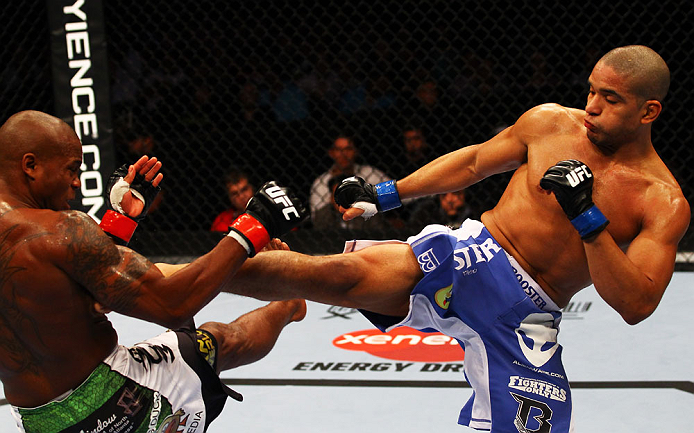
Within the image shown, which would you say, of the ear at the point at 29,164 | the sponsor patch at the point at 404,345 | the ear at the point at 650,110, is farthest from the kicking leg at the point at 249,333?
the ear at the point at 650,110

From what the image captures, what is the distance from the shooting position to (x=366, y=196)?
2.06 metres

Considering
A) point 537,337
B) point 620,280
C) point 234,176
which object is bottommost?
point 537,337

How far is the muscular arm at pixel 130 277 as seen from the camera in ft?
4.57

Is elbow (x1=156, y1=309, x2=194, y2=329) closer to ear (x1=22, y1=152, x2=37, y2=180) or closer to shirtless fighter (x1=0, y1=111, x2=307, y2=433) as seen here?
shirtless fighter (x1=0, y1=111, x2=307, y2=433)

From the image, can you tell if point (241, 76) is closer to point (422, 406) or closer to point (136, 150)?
point (136, 150)

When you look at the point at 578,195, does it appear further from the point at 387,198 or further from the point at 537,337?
the point at 387,198

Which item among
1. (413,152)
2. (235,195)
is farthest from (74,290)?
(413,152)

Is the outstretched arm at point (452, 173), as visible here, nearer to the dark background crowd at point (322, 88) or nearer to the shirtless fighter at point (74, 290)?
the shirtless fighter at point (74, 290)

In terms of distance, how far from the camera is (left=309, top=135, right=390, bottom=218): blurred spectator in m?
4.49

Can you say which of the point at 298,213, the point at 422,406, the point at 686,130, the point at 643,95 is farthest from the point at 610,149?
the point at 686,130

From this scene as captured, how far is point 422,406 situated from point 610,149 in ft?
3.55

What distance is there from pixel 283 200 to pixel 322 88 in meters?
3.30

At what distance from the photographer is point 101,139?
4383 mm

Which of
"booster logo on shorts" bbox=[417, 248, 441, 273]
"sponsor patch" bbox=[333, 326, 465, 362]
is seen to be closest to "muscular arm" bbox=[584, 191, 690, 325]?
"booster logo on shorts" bbox=[417, 248, 441, 273]
